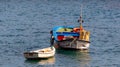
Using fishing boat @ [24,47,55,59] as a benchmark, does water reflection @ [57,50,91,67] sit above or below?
below

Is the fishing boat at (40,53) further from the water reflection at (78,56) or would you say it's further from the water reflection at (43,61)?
the water reflection at (78,56)

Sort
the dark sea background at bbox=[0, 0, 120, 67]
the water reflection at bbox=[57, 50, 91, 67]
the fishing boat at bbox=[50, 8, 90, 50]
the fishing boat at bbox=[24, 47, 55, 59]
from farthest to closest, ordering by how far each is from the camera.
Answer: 1. the fishing boat at bbox=[50, 8, 90, 50]
2. the dark sea background at bbox=[0, 0, 120, 67]
3. the water reflection at bbox=[57, 50, 91, 67]
4. the fishing boat at bbox=[24, 47, 55, 59]

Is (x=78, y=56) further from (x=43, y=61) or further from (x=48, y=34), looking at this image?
(x=48, y=34)

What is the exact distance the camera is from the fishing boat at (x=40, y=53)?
9394 cm

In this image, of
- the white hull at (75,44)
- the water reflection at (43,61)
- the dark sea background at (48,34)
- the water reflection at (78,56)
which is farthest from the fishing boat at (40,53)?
the white hull at (75,44)

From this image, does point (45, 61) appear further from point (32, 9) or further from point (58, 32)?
point (32, 9)

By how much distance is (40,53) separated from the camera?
310 feet

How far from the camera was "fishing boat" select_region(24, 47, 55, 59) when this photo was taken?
9394 cm

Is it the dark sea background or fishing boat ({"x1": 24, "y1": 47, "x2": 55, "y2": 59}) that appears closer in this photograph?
fishing boat ({"x1": 24, "y1": 47, "x2": 55, "y2": 59})

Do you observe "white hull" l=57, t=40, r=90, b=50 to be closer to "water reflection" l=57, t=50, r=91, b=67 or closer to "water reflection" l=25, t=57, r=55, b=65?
"water reflection" l=57, t=50, r=91, b=67

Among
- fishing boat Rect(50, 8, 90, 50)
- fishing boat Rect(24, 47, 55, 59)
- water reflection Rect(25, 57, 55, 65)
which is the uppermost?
fishing boat Rect(50, 8, 90, 50)

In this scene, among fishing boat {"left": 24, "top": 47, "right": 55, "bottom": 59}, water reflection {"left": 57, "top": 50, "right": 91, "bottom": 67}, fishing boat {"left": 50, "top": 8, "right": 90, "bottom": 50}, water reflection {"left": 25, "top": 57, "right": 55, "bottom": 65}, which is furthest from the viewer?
fishing boat {"left": 50, "top": 8, "right": 90, "bottom": 50}

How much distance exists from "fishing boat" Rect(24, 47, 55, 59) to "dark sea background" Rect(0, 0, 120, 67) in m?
0.69

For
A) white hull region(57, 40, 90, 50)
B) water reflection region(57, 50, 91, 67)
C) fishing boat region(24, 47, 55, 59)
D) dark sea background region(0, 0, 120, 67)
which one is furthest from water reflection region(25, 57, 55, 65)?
white hull region(57, 40, 90, 50)
